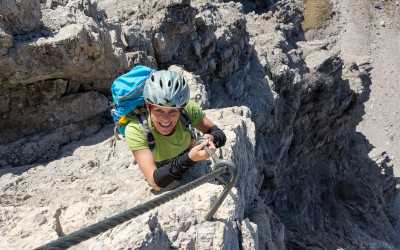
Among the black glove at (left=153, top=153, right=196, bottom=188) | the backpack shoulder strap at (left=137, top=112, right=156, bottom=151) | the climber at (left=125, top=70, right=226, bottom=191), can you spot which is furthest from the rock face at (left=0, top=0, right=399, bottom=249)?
the backpack shoulder strap at (left=137, top=112, right=156, bottom=151)

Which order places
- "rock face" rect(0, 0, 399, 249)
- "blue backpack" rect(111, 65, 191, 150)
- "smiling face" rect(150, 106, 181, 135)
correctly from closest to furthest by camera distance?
"rock face" rect(0, 0, 399, 249)
"smiling face" rect(150, 106, 181, 135)
"blue backpack" rect(111, 65, 191, 150)

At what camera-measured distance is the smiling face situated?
608 centimetres

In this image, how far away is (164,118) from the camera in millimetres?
6090

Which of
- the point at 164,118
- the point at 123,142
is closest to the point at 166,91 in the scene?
the point at 164,118

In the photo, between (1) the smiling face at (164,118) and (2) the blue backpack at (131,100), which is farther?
(2) the blue backpack at (131,100)

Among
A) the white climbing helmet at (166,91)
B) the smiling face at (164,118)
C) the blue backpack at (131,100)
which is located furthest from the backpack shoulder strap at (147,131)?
the white climbing helmet at (166,91)

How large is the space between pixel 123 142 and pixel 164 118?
11.0ft

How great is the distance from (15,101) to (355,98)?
3088 centimetres

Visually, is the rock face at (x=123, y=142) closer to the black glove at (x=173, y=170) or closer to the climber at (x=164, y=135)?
the black glove at (x=173, y=170)

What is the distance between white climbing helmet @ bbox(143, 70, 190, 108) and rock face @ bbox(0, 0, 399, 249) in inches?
72.5

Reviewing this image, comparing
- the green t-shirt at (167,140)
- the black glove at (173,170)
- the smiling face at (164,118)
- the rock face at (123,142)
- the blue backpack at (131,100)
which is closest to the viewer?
the rock face at (123,142)

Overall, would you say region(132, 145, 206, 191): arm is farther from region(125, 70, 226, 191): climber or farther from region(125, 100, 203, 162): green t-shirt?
region(125, 100, 203, 162): green t-shirt

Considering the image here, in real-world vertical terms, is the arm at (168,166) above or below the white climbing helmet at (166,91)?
below

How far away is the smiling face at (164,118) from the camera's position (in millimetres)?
6078
